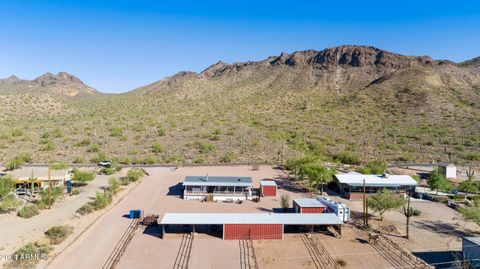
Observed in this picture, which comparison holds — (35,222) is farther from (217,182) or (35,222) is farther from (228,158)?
(228,158)

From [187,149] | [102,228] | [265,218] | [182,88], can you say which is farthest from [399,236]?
[182,88]

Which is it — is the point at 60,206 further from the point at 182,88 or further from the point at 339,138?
the point at 182,88

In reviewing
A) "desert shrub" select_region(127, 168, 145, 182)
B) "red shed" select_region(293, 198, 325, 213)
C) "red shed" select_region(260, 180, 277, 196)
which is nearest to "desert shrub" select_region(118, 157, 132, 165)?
"desert shrub" select_region(127, 168, 145, 182)

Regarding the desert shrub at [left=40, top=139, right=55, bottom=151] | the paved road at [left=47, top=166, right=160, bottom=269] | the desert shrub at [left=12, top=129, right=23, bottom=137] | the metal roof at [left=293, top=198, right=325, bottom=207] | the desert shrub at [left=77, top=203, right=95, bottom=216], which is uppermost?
the desert shrub at [left=12, top=129, right=23, bottom=137]

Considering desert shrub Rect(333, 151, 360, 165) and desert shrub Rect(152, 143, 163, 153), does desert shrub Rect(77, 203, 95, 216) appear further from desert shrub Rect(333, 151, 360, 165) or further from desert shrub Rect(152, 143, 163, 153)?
desert shrub Rect(333, 151, 360, 165)

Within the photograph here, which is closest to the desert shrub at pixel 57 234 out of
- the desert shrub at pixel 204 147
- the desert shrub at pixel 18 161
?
the desert shrub at pixel 18 161

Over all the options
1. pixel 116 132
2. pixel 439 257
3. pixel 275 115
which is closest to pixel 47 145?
pixel 116 132
